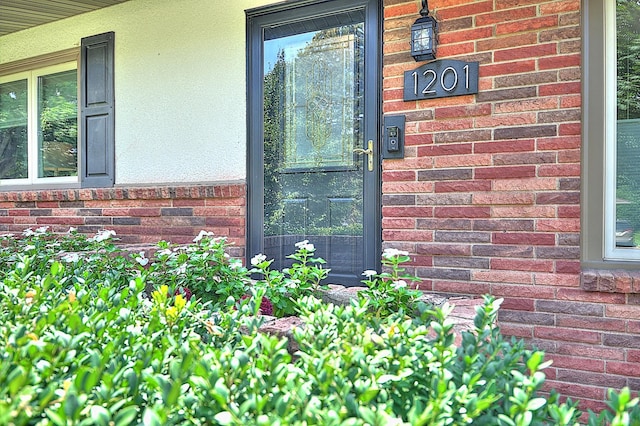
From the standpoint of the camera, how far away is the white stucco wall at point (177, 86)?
3.30m

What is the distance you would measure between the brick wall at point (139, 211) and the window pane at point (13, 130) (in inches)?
10.8

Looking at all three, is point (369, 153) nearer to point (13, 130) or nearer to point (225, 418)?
point (225, 418)

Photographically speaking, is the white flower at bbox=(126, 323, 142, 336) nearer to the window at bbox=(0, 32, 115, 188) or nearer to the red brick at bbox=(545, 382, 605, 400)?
the red brick at bbox=(545, 382, 605, 400)

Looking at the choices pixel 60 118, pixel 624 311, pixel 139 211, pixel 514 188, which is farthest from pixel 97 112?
pixel 624 311

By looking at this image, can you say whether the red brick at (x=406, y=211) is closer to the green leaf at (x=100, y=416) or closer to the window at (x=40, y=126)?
the green leaf at (x=100, y=416)

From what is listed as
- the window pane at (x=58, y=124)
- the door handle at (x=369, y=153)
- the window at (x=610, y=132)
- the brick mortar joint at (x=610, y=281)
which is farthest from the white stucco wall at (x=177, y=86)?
the brick mortar joint at (x=610, y=281)

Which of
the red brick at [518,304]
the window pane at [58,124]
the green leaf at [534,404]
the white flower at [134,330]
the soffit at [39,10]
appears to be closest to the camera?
the green leaf at [534,404]

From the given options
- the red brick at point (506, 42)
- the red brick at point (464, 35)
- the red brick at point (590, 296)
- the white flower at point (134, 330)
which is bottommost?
the red brick at point (590, 296)

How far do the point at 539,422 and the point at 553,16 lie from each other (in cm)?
198

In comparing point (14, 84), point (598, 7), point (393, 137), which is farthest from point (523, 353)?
point (14, 84)

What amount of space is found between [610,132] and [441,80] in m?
0.82

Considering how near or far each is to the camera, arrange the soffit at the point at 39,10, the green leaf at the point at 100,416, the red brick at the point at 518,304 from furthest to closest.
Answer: the soffit at the point at 39,10 < the red brick at the point at 518,304 < the green leaf at the point at 100,416

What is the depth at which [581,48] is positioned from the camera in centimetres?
228

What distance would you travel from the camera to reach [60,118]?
4262 millimetres
